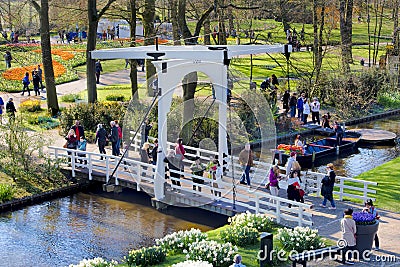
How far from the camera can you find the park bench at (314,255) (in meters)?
15.1

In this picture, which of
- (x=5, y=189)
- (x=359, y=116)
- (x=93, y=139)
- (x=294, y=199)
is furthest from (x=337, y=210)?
(x=359, y=116)

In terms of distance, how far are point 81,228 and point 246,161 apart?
604 cm

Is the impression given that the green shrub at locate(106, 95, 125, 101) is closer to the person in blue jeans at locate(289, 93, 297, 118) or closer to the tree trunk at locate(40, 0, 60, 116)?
the tree trunk at locate(40, 0, 60, 116)

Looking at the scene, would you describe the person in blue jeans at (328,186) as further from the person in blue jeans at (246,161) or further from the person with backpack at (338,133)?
the person with backpack at (338,133)

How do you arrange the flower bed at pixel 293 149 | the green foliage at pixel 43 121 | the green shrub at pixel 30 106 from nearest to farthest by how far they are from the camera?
the flower bed at pixel 293 149 < the green foliage at pixel 43 121 < the green shrub at pixel 30 106

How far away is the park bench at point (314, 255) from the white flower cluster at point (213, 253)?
1529 mm

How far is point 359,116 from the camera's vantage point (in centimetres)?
4062

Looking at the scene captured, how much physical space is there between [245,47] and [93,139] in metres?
11.6

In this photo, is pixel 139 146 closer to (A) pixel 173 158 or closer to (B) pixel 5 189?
(A) pixel 173 158

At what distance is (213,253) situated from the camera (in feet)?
52.1

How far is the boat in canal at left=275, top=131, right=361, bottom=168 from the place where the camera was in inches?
1154

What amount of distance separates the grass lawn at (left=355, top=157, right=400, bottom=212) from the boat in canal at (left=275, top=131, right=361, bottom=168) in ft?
9.41

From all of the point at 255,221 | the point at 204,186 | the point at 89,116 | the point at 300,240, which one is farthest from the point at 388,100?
the point at 300,240

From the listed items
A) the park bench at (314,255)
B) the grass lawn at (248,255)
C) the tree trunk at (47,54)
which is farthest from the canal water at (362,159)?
the tree trunk at (47,54)
